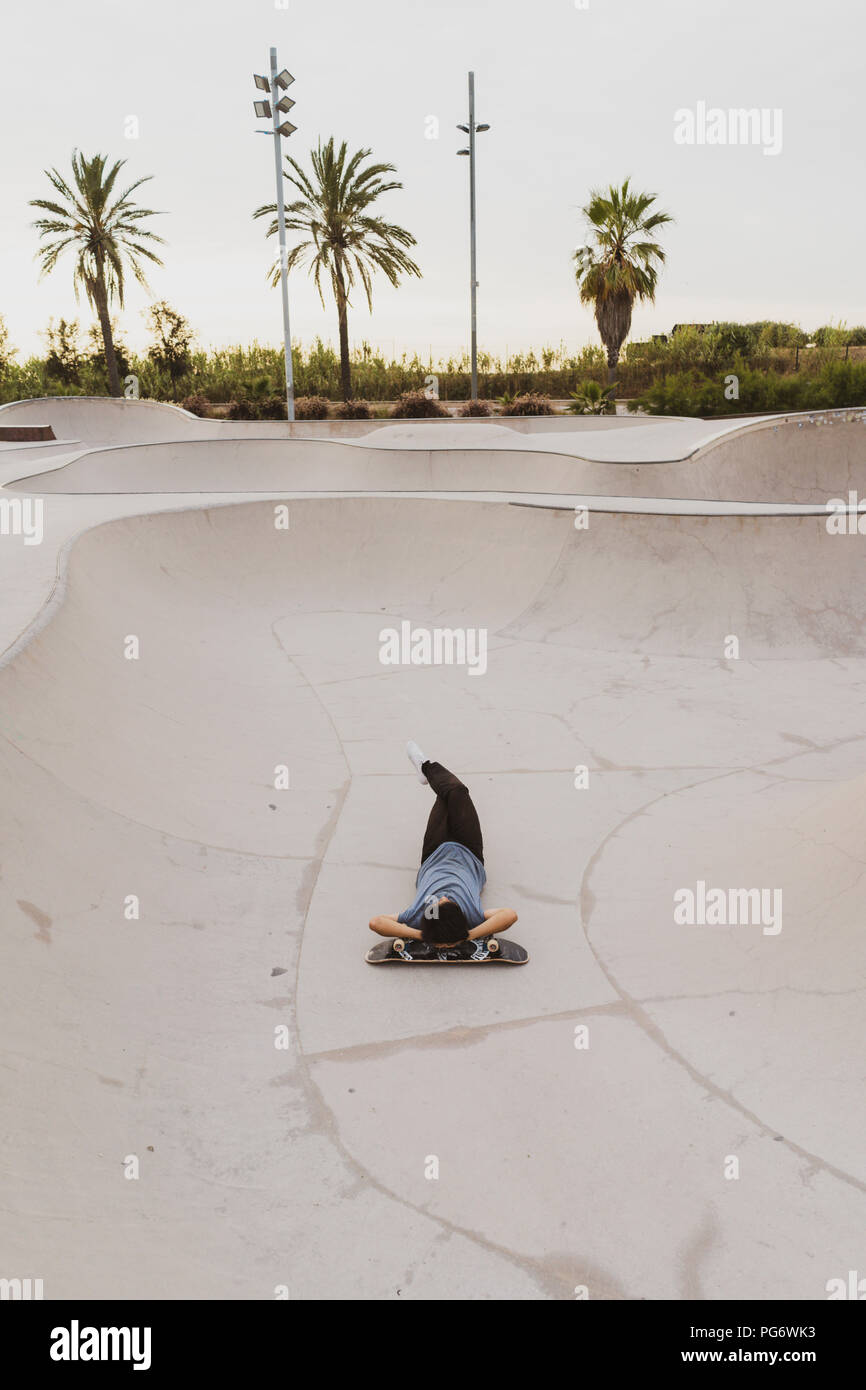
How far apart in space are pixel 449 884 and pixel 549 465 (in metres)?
12.5

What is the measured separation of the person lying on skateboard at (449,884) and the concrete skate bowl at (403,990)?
0.21 meters

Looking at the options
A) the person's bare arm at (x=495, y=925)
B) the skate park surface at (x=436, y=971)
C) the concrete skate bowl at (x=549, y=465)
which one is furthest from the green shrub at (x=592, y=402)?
the person's bare arm at (x=495, y=925)

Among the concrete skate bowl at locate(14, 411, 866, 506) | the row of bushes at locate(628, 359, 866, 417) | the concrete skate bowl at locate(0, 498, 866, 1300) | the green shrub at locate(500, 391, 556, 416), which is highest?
the green shrub at locate(500, 391, 556, 416)

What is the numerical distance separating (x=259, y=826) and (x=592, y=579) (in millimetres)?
5578

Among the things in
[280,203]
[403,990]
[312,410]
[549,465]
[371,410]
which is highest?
[280,203]

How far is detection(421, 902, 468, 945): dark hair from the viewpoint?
405cm

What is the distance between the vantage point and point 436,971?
4141 mm

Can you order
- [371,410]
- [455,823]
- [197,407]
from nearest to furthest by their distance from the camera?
[455,823] < [371,410] < [197,407]

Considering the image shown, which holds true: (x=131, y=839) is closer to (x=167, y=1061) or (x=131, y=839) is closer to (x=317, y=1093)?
(x=167, y=1061)

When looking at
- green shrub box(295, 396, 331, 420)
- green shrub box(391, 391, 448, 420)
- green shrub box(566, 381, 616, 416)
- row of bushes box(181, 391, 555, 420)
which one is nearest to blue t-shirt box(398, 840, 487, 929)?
row of bushes box(181, 391, 555, 420)

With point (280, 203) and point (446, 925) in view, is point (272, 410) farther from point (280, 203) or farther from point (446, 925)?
point (446, 925)

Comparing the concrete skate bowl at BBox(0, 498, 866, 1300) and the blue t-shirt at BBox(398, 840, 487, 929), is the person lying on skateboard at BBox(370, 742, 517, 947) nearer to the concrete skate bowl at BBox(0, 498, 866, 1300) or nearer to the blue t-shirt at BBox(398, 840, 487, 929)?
the blue t-shirt at BBox(398, 840, 487, 929)

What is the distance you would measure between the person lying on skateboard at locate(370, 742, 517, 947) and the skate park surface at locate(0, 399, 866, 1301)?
216 mm

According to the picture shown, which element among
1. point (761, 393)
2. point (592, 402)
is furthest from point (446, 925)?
point (592, 402)
